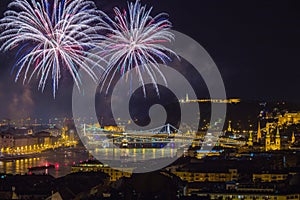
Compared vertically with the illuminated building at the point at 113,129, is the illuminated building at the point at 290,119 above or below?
above

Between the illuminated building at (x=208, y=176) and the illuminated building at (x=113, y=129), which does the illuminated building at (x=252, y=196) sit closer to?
the illuminated building at (x=208, y=176)

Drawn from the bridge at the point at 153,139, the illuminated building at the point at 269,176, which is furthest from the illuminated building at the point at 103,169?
the bridge at the point at 153,139

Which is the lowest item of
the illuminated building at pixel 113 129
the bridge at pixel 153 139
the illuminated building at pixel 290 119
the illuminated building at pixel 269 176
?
the illuminated building at pixel 269 176

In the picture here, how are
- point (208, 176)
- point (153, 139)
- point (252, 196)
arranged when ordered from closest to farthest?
point (252, 196)
point (208, 176)
point (153, 139)

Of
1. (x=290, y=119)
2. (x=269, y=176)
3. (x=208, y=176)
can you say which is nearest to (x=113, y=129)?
(x=290, y=119)

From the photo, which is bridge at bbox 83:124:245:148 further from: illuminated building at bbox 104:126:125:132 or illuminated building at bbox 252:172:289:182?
illuminated building at bbox 252:172:289:182

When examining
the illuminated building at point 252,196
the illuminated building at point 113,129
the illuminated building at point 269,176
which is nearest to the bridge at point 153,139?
the illuminated building at point 113,129

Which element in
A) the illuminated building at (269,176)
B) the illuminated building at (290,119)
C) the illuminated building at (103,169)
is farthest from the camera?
the illuminated building at (290,119)

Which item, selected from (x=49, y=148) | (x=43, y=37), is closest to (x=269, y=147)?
(x=49, y=148)

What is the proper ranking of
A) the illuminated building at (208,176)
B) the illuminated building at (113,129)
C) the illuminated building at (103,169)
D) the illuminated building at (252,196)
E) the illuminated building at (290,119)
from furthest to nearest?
the illuminated building at (113,129) < the illuminated building at (290,119) < the illuminated building at (103,169) < the illuminated building at (208,176) < the illuminated building at (252,196)

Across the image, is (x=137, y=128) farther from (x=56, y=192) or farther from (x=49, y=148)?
(x=56, y=192)

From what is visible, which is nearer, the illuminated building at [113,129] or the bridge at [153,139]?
the bridge at [153,139]

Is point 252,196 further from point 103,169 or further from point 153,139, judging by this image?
point 153,139
